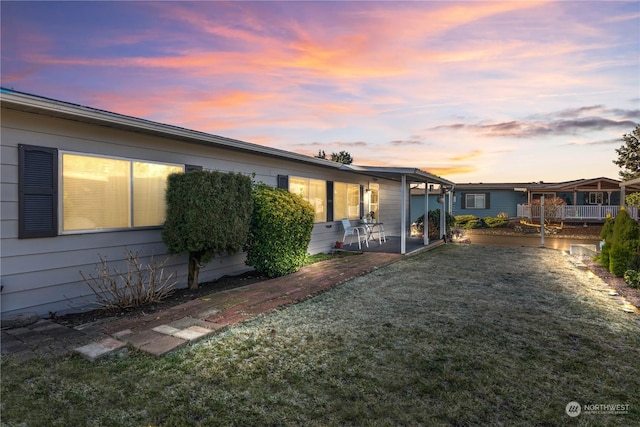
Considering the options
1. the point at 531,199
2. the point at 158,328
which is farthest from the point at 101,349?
the point at 531,199

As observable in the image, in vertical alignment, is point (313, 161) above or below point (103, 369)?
above

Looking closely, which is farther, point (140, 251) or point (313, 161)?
point (313, 161)

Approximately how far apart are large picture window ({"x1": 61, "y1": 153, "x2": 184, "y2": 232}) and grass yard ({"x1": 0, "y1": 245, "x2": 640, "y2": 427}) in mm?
2084

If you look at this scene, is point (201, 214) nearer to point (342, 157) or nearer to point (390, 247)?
point (390, 247)

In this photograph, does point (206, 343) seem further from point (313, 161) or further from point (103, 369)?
point (313, 161)

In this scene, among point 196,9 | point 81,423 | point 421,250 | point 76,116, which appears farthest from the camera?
point 421,250

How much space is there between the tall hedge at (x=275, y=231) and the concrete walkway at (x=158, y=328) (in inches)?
26.8

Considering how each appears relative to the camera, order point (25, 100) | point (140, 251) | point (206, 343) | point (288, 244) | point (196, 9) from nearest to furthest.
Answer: point (206, 343)
point (25, 100)
point (140, 251)
point (288, 244)
point (196, 9)

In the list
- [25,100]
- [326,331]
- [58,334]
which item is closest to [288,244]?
[326,331]

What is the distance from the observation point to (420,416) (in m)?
2.15

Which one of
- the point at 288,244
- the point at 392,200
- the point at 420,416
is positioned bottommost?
the point at 420,416

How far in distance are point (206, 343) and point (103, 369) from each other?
835 millimetres

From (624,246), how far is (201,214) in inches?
304

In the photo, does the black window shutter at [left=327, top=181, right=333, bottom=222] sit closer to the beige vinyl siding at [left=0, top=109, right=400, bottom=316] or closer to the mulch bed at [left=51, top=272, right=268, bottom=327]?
the mulch bed at [left=51, top=272, right=268, bottom=327]
